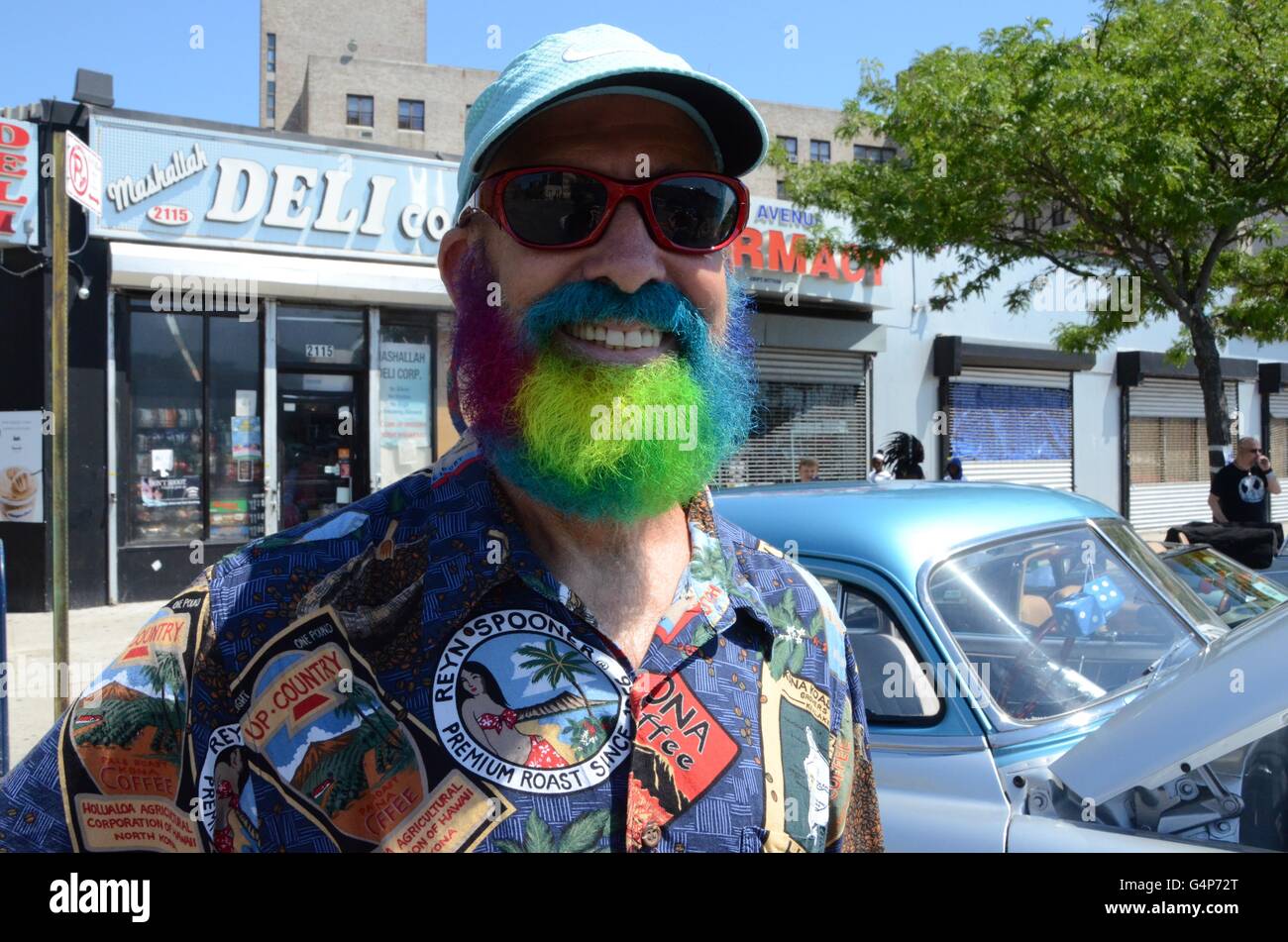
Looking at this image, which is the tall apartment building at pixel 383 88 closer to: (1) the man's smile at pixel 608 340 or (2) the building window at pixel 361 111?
(2) the building window at pixel 361 111

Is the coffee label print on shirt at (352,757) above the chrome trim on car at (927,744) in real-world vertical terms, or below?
above

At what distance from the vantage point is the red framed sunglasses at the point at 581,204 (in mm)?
1448

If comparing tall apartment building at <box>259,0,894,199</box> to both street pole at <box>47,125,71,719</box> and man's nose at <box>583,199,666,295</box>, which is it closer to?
street pole at <box>47,125,71,719</box>

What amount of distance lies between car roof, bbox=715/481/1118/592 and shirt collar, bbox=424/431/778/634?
182 cm

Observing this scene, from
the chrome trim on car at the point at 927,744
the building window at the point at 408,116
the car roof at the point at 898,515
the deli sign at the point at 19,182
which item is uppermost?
the building window at the point at 408,116

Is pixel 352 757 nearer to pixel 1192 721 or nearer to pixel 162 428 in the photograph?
pixel 1192 721

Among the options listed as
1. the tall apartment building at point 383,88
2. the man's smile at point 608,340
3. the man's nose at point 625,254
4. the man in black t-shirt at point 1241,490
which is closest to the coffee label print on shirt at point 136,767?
the man's smile at point 608,340

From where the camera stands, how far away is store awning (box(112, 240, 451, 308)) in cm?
1094

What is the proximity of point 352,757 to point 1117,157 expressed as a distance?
9.99 m

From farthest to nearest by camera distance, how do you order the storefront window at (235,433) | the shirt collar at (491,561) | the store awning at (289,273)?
the storefront window at (235,433), the store awning at (289,273), the shirt collar at (491,561)

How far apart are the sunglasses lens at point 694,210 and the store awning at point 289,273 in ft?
35.7

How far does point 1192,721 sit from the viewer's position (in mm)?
2312

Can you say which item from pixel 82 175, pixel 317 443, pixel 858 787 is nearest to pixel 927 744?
pixel 858 787
